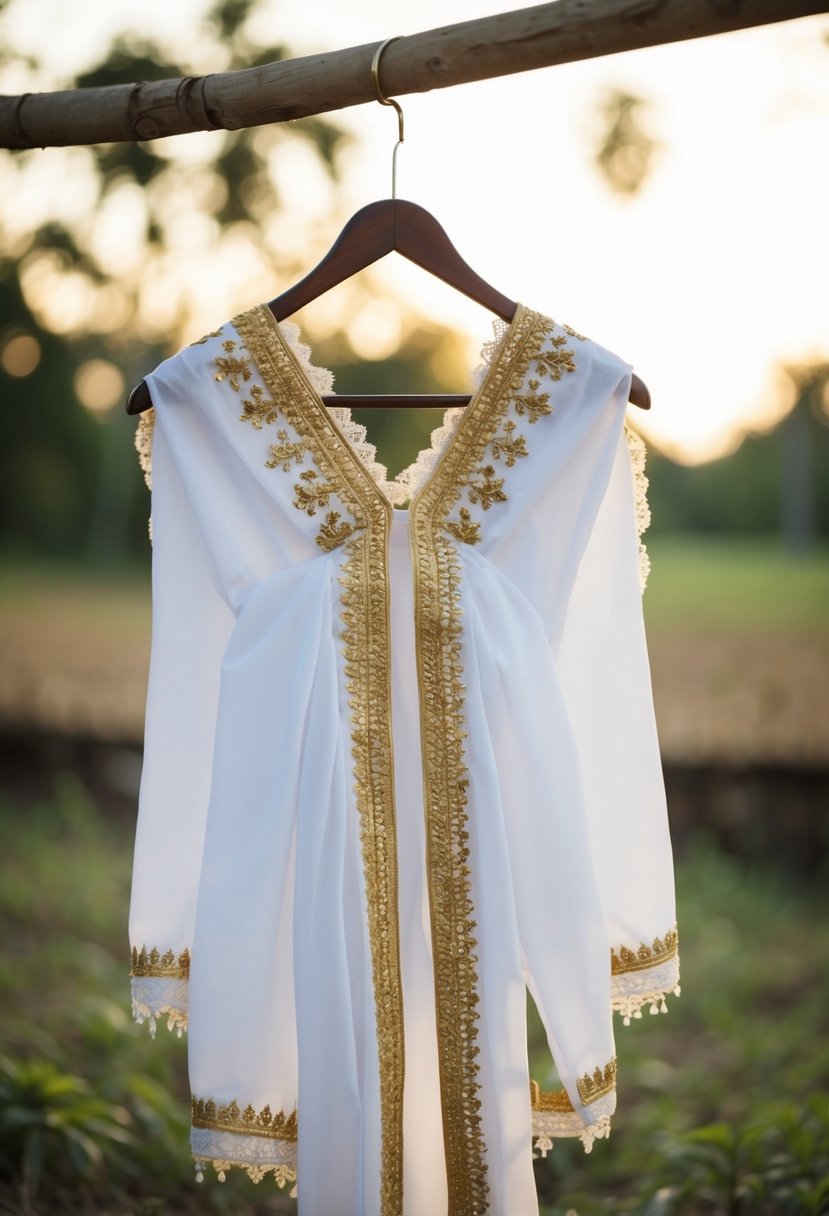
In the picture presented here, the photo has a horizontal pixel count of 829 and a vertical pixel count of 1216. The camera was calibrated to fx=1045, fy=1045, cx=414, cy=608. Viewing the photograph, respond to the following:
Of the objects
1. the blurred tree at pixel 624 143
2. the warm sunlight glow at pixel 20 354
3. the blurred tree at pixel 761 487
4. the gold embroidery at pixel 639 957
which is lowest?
the gold embroidery at pixel 639 957

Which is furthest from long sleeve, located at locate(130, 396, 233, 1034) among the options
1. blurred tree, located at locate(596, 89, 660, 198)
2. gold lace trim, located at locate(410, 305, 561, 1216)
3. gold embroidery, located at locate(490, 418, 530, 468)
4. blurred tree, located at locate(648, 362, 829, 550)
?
blurred tree, located at locate(648, 362, 829, 550)

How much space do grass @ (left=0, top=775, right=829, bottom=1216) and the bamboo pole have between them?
2.17 meters

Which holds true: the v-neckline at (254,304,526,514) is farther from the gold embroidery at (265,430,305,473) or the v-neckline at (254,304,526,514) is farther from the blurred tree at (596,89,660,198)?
the blurred tree at (596,89,660,198)

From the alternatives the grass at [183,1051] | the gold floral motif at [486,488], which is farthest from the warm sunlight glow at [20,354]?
the gold floral motif at [486,488]

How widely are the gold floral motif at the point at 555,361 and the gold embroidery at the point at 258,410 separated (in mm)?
446

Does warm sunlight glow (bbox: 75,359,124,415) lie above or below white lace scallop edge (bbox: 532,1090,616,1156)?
above

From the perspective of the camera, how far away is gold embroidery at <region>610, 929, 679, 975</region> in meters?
1.82

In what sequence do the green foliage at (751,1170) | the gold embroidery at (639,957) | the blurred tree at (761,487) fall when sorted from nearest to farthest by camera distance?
the gold embroidery at (639,957)
the green foliage at (751,1170)
the blurred tree at (761,487)

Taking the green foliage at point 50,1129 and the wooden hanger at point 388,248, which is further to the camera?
the green foliage at point 50,1129

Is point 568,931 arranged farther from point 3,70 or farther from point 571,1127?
point 3,70

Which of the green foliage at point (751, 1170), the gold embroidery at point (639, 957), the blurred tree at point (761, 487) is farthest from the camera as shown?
the blurred tree at point (761, 487)

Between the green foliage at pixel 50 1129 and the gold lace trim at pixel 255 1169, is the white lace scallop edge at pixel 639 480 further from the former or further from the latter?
the green foliage at pixel 50 1129

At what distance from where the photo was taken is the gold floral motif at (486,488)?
5.66 ft

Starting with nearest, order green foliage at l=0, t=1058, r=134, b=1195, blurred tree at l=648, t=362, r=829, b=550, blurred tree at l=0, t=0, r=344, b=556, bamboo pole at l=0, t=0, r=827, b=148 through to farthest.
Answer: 1. bamboo pole at l=0, t=0, r=827, b=148
2. green foliage at l=0, t=1058, r=134, b=1195
3. blurred tree at l=0, t=0, r=344, b=556
4. blurred tree at l=648, t=362, r=829, b=550
